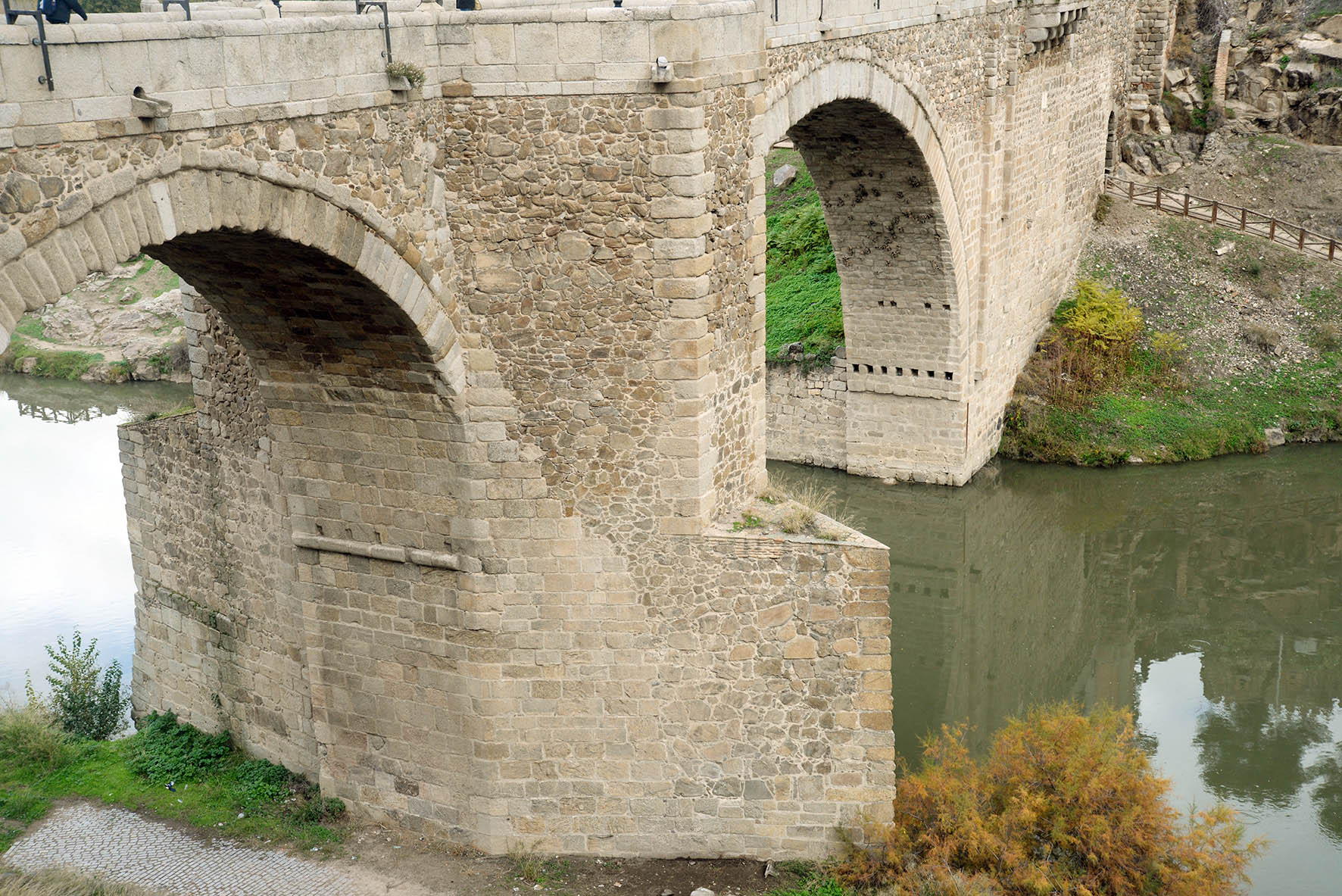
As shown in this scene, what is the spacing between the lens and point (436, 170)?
7.82 meters

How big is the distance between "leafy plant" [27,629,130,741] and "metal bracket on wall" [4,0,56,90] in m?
6.34

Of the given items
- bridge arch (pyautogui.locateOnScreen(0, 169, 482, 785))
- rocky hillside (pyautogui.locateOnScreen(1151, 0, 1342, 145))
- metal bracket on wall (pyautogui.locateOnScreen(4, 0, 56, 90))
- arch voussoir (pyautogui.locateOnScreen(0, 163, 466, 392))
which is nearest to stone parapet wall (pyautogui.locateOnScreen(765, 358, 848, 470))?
bridge arch (pyautogui.locateOnScreen(0, 169, 482, 785))

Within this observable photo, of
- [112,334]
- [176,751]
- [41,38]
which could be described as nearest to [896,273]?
[176,751]

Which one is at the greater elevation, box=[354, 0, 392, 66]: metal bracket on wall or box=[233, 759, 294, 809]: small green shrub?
box=[354, 0, 392, 66]: metal bracket on wall

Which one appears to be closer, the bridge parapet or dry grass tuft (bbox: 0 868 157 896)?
the bridge parapet

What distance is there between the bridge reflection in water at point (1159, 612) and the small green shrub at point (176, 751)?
5.32 metres

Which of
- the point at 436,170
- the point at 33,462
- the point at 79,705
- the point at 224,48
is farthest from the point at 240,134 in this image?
the point at 33,462

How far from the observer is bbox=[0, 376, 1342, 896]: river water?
37.1 ft

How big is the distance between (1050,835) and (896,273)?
27.3 feet

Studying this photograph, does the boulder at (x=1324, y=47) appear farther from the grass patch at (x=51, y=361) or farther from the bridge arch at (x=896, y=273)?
the grass patch at (x=51, y=361)

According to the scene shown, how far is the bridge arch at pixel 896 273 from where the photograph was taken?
43.8 ft

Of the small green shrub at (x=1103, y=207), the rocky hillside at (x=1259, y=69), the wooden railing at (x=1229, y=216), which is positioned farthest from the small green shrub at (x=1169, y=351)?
the rocky hillside at (x=1259, y=69)

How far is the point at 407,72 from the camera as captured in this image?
7.45 metres

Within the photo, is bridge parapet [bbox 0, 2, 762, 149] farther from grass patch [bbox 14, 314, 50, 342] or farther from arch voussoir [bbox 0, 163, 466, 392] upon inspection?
grass patch [bbox 14, 314, 50, 342]
